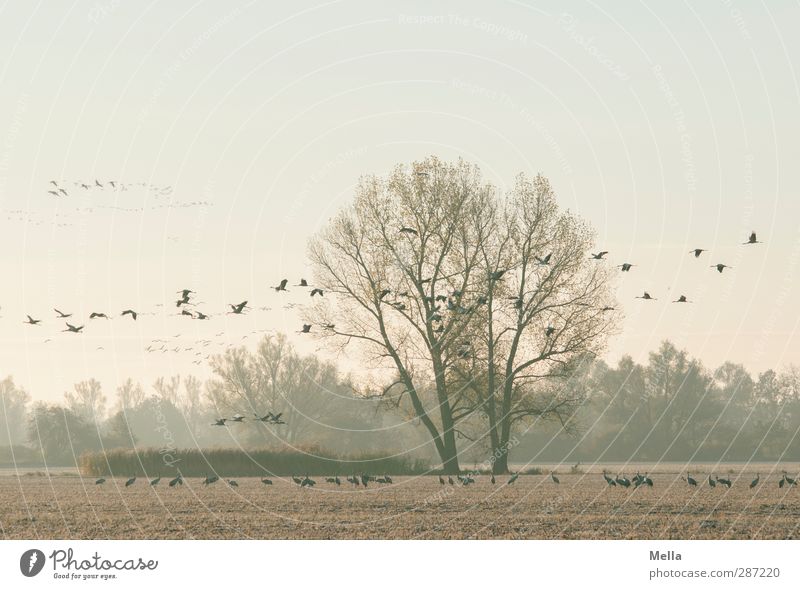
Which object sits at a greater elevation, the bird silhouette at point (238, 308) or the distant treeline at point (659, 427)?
the bird silhouette at point (238, 308)

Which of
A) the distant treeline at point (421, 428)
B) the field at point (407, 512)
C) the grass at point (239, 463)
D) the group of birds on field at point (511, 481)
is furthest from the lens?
the distant treeline at point (421, 428)

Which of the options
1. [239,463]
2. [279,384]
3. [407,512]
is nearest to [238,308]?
[407,512]

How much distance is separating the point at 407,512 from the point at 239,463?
36.9 meters

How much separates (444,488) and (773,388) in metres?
118

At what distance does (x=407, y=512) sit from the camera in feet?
121

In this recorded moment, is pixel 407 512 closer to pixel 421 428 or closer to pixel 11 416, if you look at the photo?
pixel 421 428

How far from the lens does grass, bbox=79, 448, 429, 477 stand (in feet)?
234

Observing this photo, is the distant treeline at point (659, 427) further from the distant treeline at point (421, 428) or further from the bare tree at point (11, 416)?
the bare tree at point (11, 416)

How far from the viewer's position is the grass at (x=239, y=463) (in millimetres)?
71312

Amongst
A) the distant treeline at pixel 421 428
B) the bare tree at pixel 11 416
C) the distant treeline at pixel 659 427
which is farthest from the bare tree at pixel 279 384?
the bare tree at pixel 11 416

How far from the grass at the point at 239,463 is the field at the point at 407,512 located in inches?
694

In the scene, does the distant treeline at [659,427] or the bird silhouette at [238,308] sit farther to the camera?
the distant treeline at [659,427]

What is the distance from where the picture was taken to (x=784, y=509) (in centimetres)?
3725
